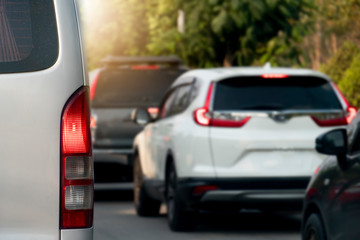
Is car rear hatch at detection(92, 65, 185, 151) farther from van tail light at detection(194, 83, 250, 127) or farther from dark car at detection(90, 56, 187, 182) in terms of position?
van tail light at detection(194, 83, 250, 127)

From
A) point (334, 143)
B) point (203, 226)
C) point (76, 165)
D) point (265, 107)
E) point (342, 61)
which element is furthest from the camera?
point (342, 61)

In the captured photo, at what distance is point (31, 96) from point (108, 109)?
10.1 metres

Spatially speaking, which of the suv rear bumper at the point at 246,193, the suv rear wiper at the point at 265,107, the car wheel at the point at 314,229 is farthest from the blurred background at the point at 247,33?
the car wheel at the point at 314,229

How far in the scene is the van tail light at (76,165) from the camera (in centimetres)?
476

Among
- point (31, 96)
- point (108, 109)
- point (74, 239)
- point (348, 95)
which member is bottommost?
point (348, 95)

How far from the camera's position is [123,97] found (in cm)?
1534

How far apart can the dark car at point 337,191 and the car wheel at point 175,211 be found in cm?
366

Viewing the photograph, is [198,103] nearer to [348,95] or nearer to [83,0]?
[348,95]

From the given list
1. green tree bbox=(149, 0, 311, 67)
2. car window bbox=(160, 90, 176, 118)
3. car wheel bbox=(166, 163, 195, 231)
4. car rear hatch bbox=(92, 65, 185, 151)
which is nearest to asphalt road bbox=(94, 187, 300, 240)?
car wheel bbox=(166, 163, 195, 231)

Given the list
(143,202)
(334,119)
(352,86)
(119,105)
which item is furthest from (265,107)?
(352,86)

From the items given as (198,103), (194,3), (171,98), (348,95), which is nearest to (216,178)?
(198,103)

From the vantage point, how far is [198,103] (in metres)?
10.7

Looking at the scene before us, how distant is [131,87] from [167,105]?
128 inches

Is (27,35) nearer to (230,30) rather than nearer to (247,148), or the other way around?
(247,148)
